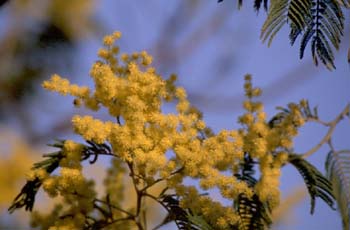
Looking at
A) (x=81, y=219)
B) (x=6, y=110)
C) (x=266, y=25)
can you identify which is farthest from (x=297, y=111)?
(x=6, y=110)

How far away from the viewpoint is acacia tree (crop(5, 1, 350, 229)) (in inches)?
23.9

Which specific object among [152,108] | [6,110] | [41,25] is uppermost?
[41,25]

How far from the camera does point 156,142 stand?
0.62 m

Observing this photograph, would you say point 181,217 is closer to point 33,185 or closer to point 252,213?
point 252,213

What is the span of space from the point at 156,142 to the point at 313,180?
0.76 ft

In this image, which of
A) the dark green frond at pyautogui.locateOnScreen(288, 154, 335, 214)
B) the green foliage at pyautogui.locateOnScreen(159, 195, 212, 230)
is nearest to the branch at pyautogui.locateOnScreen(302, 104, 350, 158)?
the dark green frond at pyautogui.locateOnScreen(288, 154, 335, 214)

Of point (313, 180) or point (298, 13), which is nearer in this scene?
point (298, 13)

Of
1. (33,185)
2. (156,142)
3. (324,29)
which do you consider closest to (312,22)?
(324,29)

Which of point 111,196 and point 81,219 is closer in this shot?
point 81,219

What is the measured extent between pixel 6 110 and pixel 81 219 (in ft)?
2.24

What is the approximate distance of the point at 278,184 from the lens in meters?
0.62

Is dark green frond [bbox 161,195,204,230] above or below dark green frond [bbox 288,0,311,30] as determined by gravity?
below

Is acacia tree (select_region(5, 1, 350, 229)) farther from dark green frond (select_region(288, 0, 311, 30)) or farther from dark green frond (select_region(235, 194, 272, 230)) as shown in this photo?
dark green frond (select_region(288, 0, 311, 30))

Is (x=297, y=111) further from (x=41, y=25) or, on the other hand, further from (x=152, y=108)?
(x=41, y=25)
